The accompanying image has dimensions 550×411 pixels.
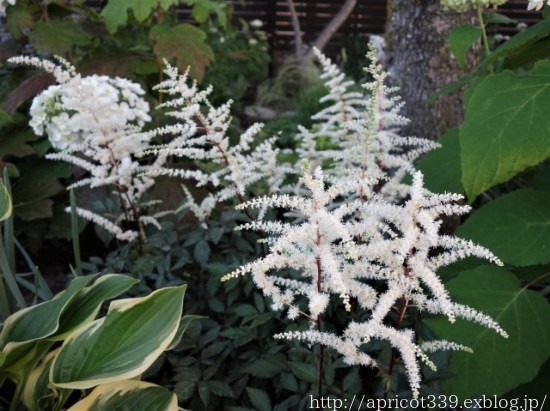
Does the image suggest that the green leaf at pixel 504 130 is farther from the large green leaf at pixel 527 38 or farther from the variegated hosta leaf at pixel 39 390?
the variegated hosta leaf at pixel 39 390

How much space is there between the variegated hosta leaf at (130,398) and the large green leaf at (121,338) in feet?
0.24

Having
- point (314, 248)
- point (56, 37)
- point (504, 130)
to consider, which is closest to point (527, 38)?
point (504, 130)

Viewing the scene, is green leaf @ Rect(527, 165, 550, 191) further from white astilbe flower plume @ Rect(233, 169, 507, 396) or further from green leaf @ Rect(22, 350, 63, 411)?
green leaf @ Rect(22, 350, 63, 411)

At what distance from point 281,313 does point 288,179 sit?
131 centimetres

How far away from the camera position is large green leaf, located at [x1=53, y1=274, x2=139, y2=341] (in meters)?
1.56

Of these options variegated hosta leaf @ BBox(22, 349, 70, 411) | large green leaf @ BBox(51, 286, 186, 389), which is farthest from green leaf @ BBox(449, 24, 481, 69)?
A: variegated hosta leaf @ BBox(22, 349, 70, 411)

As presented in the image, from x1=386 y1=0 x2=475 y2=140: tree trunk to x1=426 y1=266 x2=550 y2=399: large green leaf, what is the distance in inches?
47.2

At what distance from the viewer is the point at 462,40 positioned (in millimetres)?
1941

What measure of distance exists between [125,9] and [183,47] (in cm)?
29

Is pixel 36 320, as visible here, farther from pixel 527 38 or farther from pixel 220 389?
pixel 527 38

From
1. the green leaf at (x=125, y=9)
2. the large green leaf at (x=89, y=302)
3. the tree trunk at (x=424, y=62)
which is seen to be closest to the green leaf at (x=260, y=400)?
the large green leaf at (x=89, y=302)

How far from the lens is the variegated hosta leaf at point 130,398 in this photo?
142cm

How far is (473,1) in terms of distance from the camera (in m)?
1.96

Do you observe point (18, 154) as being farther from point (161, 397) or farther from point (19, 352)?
point (161, 397)
